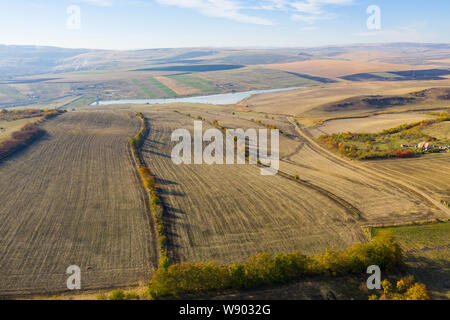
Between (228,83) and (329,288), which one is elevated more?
(228,83)

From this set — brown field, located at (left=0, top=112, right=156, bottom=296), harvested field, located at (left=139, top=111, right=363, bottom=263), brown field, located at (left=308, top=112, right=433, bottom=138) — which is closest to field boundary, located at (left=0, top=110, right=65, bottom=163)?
brown field, located at (left=0, top=112, right=156, bottom=296)

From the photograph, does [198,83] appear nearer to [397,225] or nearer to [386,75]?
[386,75]

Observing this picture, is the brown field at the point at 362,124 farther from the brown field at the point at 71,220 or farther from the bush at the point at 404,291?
the bush at the point at 404,291

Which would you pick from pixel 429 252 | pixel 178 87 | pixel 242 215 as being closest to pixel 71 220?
pixel 242 215

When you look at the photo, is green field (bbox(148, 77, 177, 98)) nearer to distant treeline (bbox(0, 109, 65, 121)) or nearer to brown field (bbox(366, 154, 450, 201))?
distant treeline (bbox(0, 109, 65, 121))

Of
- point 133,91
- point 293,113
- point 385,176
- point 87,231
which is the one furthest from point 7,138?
point 133,91

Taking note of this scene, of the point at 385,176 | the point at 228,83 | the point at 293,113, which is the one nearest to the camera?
the point at 385,176

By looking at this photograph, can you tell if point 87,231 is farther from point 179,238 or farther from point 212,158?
point 212,158
